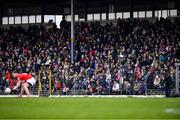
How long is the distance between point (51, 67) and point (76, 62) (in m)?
1.82

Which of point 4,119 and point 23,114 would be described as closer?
point 4,119

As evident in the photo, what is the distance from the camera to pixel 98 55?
35.8m

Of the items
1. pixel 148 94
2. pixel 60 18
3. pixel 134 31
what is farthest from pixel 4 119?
pixel 60 18

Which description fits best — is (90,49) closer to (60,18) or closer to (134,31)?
(134,31)

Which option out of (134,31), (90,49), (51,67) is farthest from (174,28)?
Answer: (51,67)

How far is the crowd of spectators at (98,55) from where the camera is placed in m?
31.4

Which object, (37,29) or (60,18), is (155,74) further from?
(60,18)

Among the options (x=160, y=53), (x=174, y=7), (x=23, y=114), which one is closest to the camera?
(x=23, y=114)

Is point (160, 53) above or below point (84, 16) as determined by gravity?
below

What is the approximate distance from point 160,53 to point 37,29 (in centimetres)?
1478

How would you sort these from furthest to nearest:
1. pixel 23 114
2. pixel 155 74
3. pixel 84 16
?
pixel 84 16, pixel 155 74, pixel 23 114

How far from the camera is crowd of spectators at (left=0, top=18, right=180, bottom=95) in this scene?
31.4m

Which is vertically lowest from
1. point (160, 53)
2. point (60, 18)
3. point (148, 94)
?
point (148, 94)

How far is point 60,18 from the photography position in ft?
160
